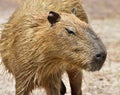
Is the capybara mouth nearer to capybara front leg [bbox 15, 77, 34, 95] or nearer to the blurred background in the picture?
capybara front leg [bbox 15, 77, 34, 95]

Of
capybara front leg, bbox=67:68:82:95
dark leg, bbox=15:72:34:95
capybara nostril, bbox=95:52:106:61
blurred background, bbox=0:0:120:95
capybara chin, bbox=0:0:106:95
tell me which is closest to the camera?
capybara nostril, bbox=95:52:106:61

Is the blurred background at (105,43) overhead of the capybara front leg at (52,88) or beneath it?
beneath

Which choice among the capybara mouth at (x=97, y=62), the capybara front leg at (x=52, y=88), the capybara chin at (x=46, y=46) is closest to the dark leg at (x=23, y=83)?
the capybara chin at (x=46, y=46)

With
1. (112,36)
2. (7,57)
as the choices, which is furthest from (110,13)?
(7,57)

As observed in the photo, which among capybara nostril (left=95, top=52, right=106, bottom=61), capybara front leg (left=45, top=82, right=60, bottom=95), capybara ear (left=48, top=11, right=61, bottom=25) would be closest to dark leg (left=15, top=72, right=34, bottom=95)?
capybara front leg (left=45, top=82, right=60, bottom=95)

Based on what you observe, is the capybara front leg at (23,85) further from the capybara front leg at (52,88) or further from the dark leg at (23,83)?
the capybara front leg at (52,88)

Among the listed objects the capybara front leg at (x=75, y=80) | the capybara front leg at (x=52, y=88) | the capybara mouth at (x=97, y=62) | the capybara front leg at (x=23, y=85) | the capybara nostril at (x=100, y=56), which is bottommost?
the capybara front leg at (x=75, y=80)

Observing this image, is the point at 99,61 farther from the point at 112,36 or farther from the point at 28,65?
the point at 112,36

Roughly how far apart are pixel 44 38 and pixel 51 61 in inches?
10.5

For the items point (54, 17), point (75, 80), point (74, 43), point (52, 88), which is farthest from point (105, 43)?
point (74, 43)

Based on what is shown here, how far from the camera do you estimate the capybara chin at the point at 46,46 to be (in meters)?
4.84

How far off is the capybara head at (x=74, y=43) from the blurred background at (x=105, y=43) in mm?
1816

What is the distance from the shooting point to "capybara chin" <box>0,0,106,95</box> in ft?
15.9

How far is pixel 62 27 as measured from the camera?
510 cm
